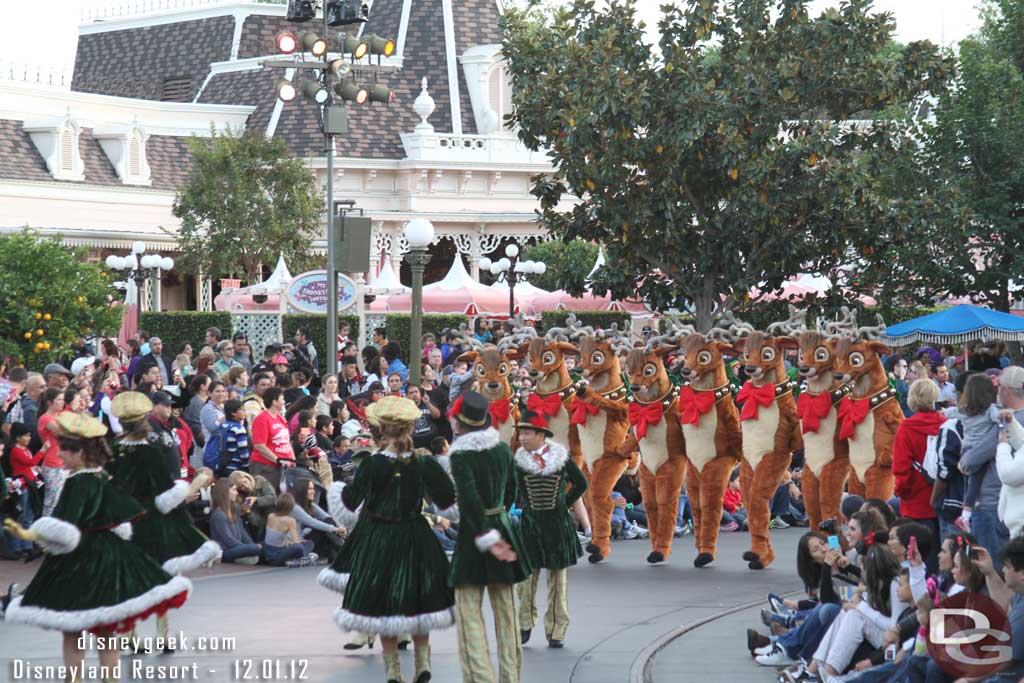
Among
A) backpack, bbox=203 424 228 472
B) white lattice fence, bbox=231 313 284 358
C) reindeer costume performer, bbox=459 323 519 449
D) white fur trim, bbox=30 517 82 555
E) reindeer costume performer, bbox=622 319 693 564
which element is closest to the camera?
white fur trim, bbox=30 517 82 555

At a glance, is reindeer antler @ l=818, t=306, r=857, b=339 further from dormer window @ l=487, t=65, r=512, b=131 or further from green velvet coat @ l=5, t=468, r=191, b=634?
dormer window @ l=487, t=65, r=512, b=131

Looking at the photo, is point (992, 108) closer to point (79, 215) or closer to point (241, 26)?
point (79, 215)

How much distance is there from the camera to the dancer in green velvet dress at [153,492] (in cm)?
878

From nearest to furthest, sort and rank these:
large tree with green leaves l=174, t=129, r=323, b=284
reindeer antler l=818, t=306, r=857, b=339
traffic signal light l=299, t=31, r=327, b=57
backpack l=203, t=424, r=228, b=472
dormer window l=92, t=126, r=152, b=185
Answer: reindeer antler l=818, t=306, r=857, b=339
backpack l=203, t=424, r=228, b=472
traffic signal light l=299, t=31, r=327, b=57
large tree with green leaves l=174, t=129, r=323, b=284
dormer window l=92, t=126, r=152, b=185

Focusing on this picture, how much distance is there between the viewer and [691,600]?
12.0 metres

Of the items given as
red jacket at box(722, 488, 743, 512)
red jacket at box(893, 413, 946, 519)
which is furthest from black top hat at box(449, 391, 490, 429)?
red jacket at box(722, 488, 743, 512)

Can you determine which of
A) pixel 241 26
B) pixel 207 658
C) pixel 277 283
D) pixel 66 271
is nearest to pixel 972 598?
pixel 207 658

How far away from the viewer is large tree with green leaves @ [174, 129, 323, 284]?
108ft

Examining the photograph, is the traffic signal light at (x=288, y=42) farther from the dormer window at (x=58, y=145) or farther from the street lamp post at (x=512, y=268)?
the dormer window at (x=58, y=145)

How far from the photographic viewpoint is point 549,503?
9.99m

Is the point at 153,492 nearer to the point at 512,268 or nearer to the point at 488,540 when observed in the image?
the point at 488,540

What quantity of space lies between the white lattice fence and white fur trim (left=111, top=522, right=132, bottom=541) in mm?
18379

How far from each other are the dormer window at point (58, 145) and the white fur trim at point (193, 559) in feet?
85.1

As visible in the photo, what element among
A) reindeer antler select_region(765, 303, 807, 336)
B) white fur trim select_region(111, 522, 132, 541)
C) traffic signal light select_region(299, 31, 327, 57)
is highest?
traffic signal light select_region(299, 31, 327, 57)
